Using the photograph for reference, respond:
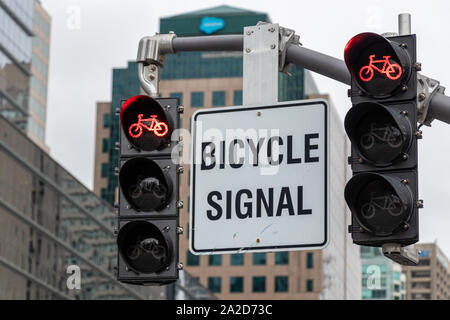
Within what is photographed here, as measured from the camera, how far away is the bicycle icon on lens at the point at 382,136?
7.82m

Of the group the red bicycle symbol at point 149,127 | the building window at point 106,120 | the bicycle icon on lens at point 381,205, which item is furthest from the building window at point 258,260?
the bicycle icon on lens at point 381,205

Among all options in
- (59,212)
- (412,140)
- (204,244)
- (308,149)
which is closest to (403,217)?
(412,140)

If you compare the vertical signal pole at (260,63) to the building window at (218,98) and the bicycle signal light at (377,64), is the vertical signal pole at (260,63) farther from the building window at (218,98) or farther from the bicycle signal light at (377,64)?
the building window at (218,98)

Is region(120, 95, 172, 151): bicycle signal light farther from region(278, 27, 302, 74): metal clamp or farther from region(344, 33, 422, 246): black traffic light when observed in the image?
region(344, 33, 422, 246): black traffic light

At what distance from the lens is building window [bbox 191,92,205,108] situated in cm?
13431

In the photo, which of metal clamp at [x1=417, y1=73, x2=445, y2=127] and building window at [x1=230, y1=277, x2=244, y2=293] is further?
building window at [x1=230, y1=277, x2=244, y2=293]

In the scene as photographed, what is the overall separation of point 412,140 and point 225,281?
4846 inches

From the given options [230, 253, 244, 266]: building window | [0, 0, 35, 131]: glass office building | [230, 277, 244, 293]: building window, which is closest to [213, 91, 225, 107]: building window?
[230, 253, 244, 266]: building window

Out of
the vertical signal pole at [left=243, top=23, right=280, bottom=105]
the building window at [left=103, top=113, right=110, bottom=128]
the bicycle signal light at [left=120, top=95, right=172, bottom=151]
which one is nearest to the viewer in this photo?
the bicycle signal light at [left=120, top=95, right=172, bottom=151]

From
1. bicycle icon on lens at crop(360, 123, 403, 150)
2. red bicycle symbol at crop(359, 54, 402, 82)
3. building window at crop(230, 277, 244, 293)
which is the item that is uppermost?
building window at crop(230, 277, 244, 293)

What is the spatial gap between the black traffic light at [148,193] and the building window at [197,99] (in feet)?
411

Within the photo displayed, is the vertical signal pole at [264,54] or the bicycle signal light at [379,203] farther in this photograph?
the vertical signal pole at [264,54]

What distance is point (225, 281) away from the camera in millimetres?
130125
